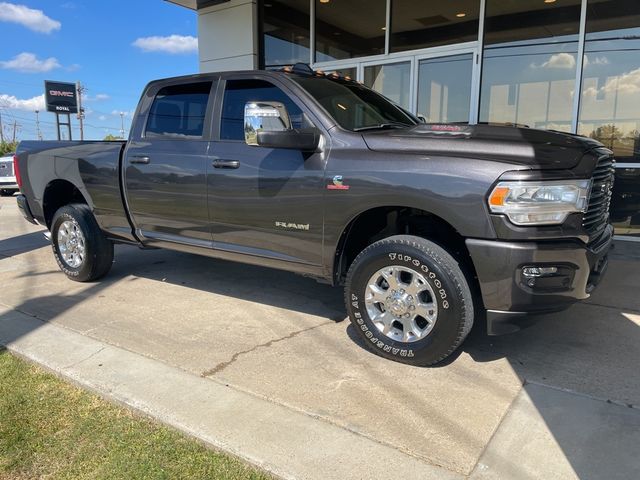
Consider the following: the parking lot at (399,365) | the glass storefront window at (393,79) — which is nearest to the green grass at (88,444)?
the parking lot at (399,365)

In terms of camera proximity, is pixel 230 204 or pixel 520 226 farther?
pixel 230 204

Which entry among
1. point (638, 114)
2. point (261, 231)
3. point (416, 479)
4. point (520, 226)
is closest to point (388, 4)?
point (638, 114)

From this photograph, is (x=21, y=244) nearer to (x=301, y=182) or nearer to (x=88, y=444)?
(x=301, y=182)

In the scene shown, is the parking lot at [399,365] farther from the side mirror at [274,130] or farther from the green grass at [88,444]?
the side mirror at [274,130]

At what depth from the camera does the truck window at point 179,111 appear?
14.7ft

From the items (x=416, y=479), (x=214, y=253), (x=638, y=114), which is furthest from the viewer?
(x=638, y=114)

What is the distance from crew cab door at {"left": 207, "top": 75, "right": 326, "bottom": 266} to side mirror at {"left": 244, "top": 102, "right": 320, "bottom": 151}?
0.48 ft

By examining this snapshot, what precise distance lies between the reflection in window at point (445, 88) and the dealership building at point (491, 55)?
0.7 inches

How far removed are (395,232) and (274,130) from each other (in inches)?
44.9

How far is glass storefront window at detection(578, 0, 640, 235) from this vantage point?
732 centimetres

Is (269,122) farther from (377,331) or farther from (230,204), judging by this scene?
(377,331)

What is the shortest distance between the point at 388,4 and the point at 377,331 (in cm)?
750

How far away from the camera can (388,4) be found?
915 centimetres

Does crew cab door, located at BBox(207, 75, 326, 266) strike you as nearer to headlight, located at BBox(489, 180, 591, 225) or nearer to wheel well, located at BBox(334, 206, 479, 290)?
wheel well, located at BBox(334, 206, 479, 290)
